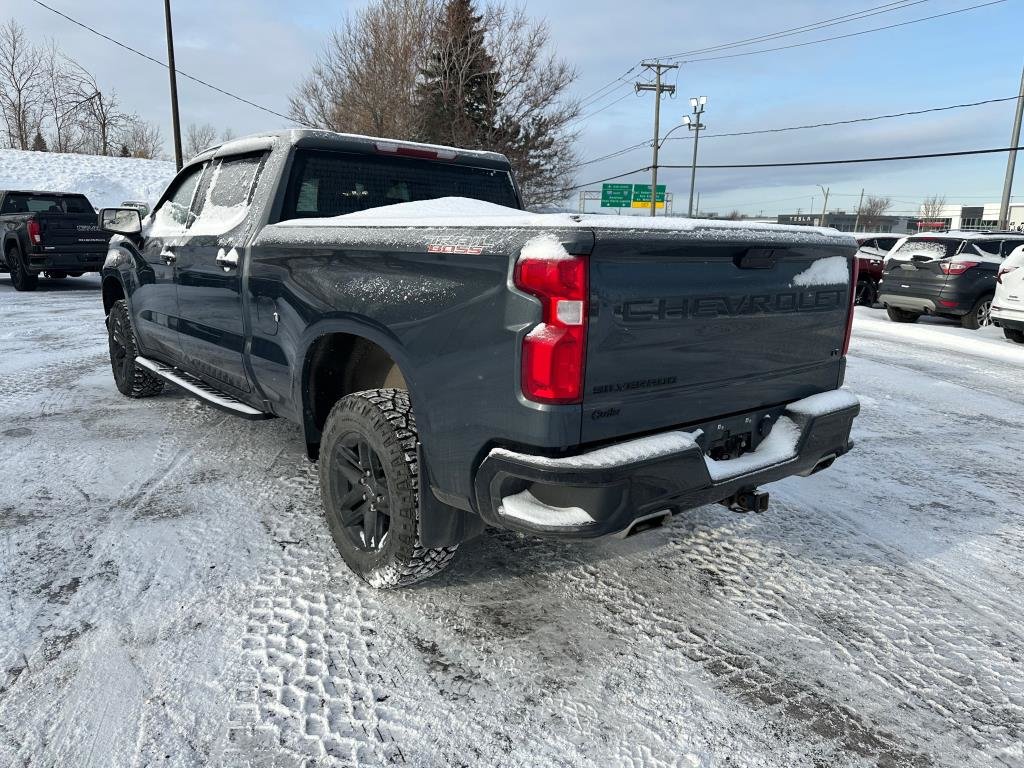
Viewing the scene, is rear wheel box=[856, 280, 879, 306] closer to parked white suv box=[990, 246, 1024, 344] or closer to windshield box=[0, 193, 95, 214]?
parked white suv box=[990, 246, 1024, 344]

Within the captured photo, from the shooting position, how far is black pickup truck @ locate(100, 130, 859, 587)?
217 centimetres

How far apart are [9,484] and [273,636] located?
7.97 ft

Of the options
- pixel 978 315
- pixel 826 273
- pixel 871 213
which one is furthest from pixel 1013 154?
pixel 871 213

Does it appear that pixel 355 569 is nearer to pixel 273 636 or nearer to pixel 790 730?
pixel 273 636

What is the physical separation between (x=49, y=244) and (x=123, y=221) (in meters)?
10.0

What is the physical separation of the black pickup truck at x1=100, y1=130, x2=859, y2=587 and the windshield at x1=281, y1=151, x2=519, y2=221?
0.02 metres

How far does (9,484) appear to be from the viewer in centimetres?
400

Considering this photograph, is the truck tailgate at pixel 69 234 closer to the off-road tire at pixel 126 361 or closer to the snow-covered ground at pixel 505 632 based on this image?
the off-road tire at pixel 126 361

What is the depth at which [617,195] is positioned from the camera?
52.8 metres

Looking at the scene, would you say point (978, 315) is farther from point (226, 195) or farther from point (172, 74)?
point (172, 74)

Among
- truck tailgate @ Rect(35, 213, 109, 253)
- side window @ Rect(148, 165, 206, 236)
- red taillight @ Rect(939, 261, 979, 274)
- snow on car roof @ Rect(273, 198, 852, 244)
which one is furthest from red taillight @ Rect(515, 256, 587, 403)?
truck tailgate @ Rect(35, 213, 109, 253)

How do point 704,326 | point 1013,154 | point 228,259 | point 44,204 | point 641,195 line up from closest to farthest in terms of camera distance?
1. point 704,326
2. point 228,259
3. point 44,204
4. point 1013,154
5. point 641,195

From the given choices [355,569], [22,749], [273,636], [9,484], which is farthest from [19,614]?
[9,484]

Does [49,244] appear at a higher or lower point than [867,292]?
higher
